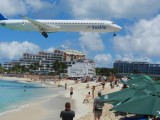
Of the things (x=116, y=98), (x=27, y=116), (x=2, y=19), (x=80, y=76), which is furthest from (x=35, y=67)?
(x=116, y=98)

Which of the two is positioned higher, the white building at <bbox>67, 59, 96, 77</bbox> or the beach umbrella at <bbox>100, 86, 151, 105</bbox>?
the white building at <bbox>67, 59, 96, 77</bbox>

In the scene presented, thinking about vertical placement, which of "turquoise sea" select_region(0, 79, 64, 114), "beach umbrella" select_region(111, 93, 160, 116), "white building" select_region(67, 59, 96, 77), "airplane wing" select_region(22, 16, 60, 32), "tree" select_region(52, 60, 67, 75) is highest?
"airplane wing" select_region(22, 16, 60, 32)

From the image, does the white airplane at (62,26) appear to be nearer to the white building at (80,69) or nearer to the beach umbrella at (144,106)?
the white building at (80,69)

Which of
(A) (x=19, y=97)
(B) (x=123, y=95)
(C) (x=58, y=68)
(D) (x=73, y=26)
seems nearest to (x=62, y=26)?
(D) (x=73, y=26)

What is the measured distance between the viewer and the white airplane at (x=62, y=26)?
6588 centimetres

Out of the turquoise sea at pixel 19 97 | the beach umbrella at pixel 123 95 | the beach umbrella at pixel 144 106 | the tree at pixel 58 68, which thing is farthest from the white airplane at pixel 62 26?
the tree at pixel 58 68

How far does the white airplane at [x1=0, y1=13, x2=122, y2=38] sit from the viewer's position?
2594 inches

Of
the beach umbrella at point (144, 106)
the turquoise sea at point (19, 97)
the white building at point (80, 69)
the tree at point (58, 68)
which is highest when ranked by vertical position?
the tree at point (58, 68)

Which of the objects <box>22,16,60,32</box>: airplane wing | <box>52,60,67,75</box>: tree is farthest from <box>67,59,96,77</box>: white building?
<box>52,60,67,75</box>: tree

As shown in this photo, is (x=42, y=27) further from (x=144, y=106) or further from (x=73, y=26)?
(x=144, y=106)

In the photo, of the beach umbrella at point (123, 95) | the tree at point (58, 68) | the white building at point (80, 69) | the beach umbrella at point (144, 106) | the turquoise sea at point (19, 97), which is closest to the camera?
the beach umbrella at point (144, 106)

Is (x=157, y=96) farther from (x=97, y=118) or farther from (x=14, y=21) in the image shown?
(x=14, y=21)

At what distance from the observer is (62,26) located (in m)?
66.6

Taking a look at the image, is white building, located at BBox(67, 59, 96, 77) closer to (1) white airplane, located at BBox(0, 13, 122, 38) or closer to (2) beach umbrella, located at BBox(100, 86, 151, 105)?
(1) white airplane, located at BBox(0, 13, 122, 38)
